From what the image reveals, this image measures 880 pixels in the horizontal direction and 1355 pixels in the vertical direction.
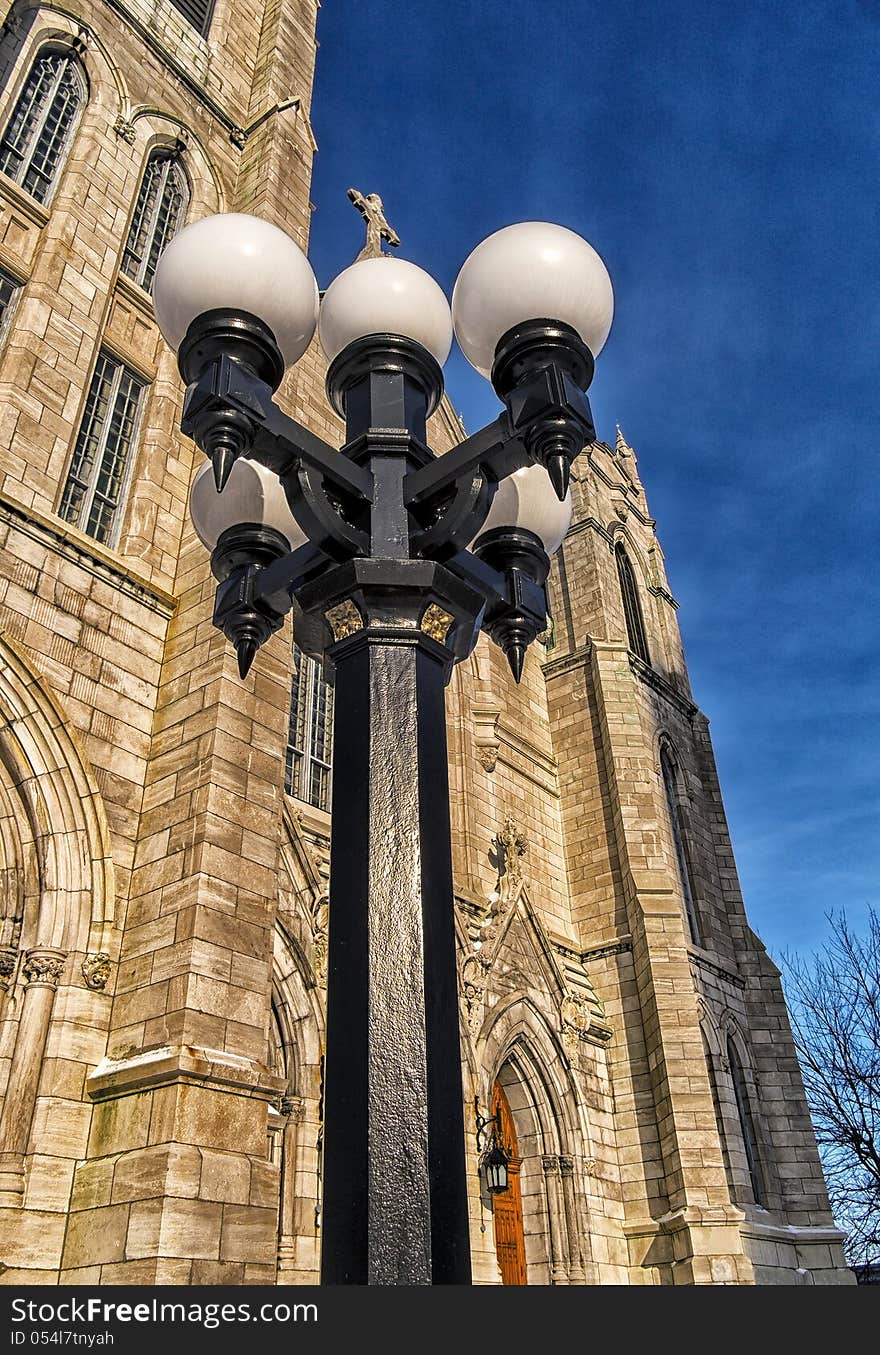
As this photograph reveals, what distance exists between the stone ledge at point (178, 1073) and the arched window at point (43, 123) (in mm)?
10168

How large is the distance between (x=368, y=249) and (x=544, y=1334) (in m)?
9.24

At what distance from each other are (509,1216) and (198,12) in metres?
20.5

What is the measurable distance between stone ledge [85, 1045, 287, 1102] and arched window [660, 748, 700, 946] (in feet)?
46.3

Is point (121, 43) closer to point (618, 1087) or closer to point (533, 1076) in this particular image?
point (533, 1076)

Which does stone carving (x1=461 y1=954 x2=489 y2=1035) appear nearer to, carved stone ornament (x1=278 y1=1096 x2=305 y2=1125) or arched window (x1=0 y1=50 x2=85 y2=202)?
carved stone ornament (x1=278 y1=1096 x2=305 y2=1125)

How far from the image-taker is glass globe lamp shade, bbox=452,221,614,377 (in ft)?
12.9

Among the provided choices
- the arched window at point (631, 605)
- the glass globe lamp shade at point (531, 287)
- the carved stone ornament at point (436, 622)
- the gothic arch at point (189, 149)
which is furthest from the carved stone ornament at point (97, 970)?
the arched window at point (631, 605)

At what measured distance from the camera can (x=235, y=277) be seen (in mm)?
3885

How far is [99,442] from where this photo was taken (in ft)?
36.3

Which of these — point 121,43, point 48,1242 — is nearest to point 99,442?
point 121,43

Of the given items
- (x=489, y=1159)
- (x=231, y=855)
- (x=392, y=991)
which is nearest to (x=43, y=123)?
(x=231, y=855)

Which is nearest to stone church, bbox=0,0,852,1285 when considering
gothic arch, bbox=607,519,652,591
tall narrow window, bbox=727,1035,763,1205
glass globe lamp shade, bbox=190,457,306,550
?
tall narrow window, bbox=727,1035,763,1205

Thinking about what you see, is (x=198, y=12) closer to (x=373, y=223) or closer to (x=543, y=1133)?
(x=373, y=223)

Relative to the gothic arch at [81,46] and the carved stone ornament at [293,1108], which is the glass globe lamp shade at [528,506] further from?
the gothic arch at [81,46]
